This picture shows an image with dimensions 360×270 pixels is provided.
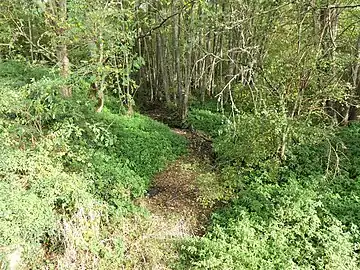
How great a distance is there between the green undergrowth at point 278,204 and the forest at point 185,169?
22 mm

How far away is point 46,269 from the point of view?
3873mm

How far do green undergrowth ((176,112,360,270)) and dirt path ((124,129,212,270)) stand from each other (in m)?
0.25

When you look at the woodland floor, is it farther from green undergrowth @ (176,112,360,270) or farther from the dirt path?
green undergrowth @ (176,112,360,270)

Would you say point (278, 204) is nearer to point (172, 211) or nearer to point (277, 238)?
point (277, 238)

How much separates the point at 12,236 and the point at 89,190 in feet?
4.57

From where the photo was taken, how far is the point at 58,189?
14.1 feet

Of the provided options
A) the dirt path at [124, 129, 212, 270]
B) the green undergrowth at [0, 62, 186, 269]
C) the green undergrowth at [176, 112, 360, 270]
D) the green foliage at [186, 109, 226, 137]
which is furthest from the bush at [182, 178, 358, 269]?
the green foliage at [186, 109, 226, 137]

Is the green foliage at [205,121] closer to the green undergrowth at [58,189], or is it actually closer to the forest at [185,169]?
the forest at [185,169]

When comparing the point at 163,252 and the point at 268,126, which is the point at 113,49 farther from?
the point at 163,252

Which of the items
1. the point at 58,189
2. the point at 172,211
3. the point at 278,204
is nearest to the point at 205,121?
the point at 172,211

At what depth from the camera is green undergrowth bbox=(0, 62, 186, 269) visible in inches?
150

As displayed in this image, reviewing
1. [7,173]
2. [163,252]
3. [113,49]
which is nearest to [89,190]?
[7,173]

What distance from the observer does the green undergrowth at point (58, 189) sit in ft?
12.5

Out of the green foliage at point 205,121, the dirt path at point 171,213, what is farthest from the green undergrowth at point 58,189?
the green foliage at point 205,121
